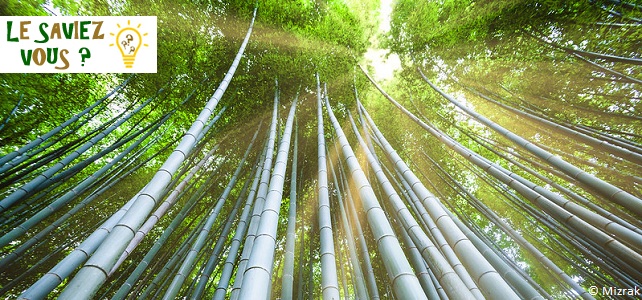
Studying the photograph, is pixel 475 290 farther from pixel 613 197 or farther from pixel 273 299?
pixel 273 299

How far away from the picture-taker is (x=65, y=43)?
9.26 ft

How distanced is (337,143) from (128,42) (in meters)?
2.82

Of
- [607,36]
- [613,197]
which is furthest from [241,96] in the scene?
[607,36]

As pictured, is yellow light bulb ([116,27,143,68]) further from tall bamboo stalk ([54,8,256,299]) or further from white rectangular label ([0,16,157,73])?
tall bamboo stalk ([54,8,256,299])

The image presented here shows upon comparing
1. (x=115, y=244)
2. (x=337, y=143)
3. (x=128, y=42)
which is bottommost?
(x=115, y=244)

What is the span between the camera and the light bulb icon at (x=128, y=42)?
289 cm

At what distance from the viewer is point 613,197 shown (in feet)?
4.72

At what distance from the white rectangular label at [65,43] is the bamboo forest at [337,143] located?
0.44 meters

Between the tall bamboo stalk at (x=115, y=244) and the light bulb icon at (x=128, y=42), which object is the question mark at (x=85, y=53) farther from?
the tall bamboo stalk at (x=115, y=244)

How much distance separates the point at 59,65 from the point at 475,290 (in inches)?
170

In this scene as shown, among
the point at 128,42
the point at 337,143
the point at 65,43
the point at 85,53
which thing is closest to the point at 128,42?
the point at 128,42

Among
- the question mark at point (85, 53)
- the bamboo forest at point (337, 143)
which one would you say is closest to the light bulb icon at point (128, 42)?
the question mark at point (85, 53)

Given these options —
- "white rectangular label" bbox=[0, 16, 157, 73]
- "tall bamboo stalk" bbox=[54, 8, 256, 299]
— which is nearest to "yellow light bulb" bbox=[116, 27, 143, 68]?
"white rectangular label" bbox=[0, 16, 157, 73]

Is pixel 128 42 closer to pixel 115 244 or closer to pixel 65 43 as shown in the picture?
pixel 65 43
